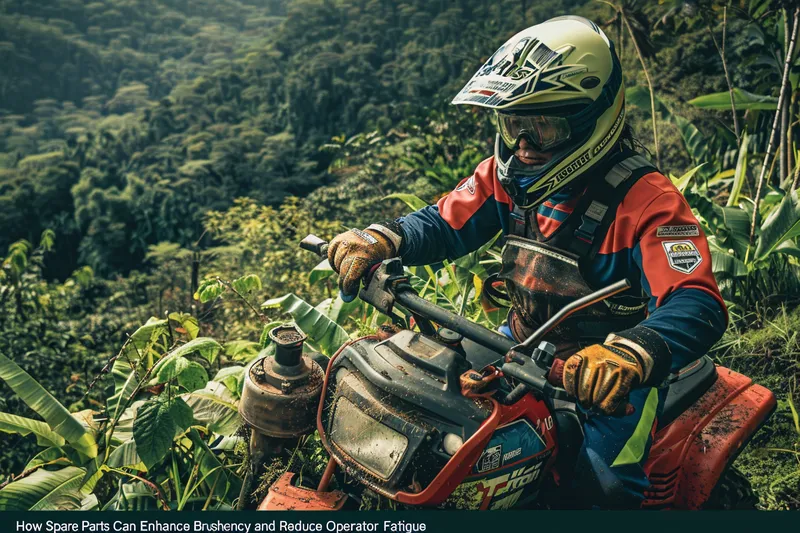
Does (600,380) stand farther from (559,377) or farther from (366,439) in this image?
(366,439)

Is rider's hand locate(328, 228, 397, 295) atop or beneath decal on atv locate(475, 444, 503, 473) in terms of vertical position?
atop

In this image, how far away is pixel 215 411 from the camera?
3.38 meters

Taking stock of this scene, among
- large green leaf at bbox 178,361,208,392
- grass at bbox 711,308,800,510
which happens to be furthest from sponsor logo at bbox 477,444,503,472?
grass at bbox 711,308,800,510

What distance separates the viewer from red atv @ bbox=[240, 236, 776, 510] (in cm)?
218

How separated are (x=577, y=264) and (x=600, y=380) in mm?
676

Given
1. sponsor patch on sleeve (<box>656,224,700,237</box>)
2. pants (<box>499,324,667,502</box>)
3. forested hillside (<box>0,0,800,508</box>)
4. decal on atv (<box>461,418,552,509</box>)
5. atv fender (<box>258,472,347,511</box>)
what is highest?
sponsor patch on sleeve (<box>656,224,700,237</box>)

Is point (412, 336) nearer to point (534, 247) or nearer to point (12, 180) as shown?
point (534, 247)

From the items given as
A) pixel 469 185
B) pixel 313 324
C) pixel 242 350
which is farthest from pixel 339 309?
pixel 469 185

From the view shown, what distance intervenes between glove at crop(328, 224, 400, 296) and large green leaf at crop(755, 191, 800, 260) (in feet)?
8.58

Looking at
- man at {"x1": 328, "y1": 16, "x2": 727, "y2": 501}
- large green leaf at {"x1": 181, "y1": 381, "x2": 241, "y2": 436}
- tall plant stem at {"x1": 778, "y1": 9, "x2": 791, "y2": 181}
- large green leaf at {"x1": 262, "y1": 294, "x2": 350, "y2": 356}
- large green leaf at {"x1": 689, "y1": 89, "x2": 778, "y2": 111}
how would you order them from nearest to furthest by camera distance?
man at {"x1": 328, "y1": 16, "x2": 727, "y2": 501} < large green leaf at {"x1": 181, "y1": 381, "x2": 241, "y2": 436} < large green leaf at {"x1": 262, "y1": 294, "x2": 350, "y2": 356} < tall plant stem at {"x1": 778, "y1": 9, "x2": 791, "y2": 181} < large green leaf at {"x1": 689, "y1": 89, "x2": 778, "y2": 111}

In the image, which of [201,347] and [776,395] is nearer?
[201,347]

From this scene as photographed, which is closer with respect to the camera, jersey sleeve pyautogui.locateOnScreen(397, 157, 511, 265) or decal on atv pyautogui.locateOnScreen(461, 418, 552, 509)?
decal on atv pyautogui.locateOnScreen(461, 418, 552, 509)

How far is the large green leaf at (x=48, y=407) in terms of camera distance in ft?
10.2

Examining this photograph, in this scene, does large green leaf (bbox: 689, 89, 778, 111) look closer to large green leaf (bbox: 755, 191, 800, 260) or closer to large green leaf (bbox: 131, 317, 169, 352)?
large green leaf (bbox: 755, 191, 800, 260)
